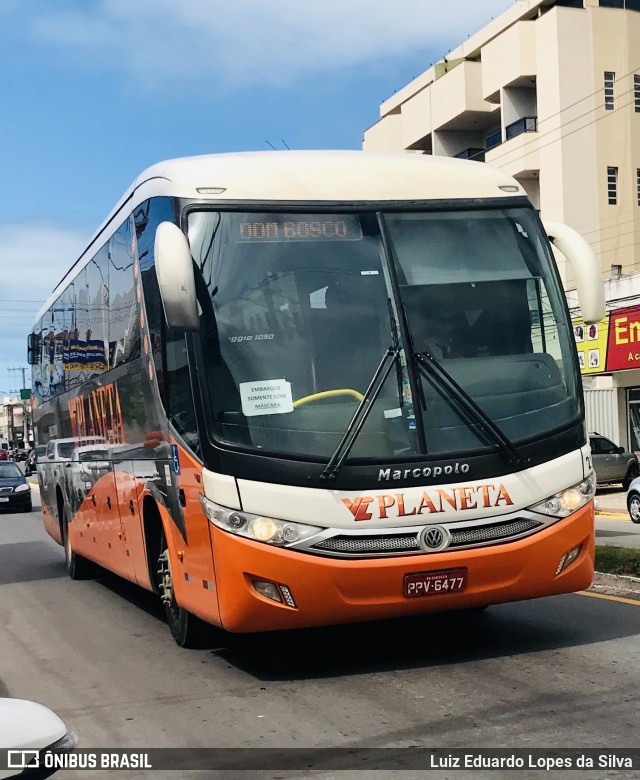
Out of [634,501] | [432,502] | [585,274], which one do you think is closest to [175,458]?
[432,502]

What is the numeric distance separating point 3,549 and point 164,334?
43.9ft

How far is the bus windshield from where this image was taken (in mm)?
7434

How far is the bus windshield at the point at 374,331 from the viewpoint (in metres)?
7.43

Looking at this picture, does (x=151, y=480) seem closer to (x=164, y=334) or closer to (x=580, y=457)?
(x=164, y=334)

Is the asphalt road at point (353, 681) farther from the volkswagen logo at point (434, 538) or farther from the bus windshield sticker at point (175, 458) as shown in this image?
the bus windshield sticker at point (175, 458)

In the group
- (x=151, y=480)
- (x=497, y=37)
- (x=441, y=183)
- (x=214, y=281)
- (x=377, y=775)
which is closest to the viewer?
(x=377, y=775)

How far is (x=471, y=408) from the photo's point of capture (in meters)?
7.55

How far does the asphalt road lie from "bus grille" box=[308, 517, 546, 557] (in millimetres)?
828

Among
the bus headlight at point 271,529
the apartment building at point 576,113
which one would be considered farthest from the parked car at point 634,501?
the apartment building at point 576,113

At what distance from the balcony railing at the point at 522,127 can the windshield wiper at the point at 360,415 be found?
38467 mm

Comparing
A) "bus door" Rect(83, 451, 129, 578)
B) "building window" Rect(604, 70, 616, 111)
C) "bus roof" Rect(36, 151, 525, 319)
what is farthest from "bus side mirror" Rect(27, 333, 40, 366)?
"building window" Rect(604, 70, 616, 111)

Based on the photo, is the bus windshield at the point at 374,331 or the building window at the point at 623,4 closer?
the bus windshield at the point at 374,331

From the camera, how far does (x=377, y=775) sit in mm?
5379

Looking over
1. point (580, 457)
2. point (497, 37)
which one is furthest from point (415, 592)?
point (497, 37)
